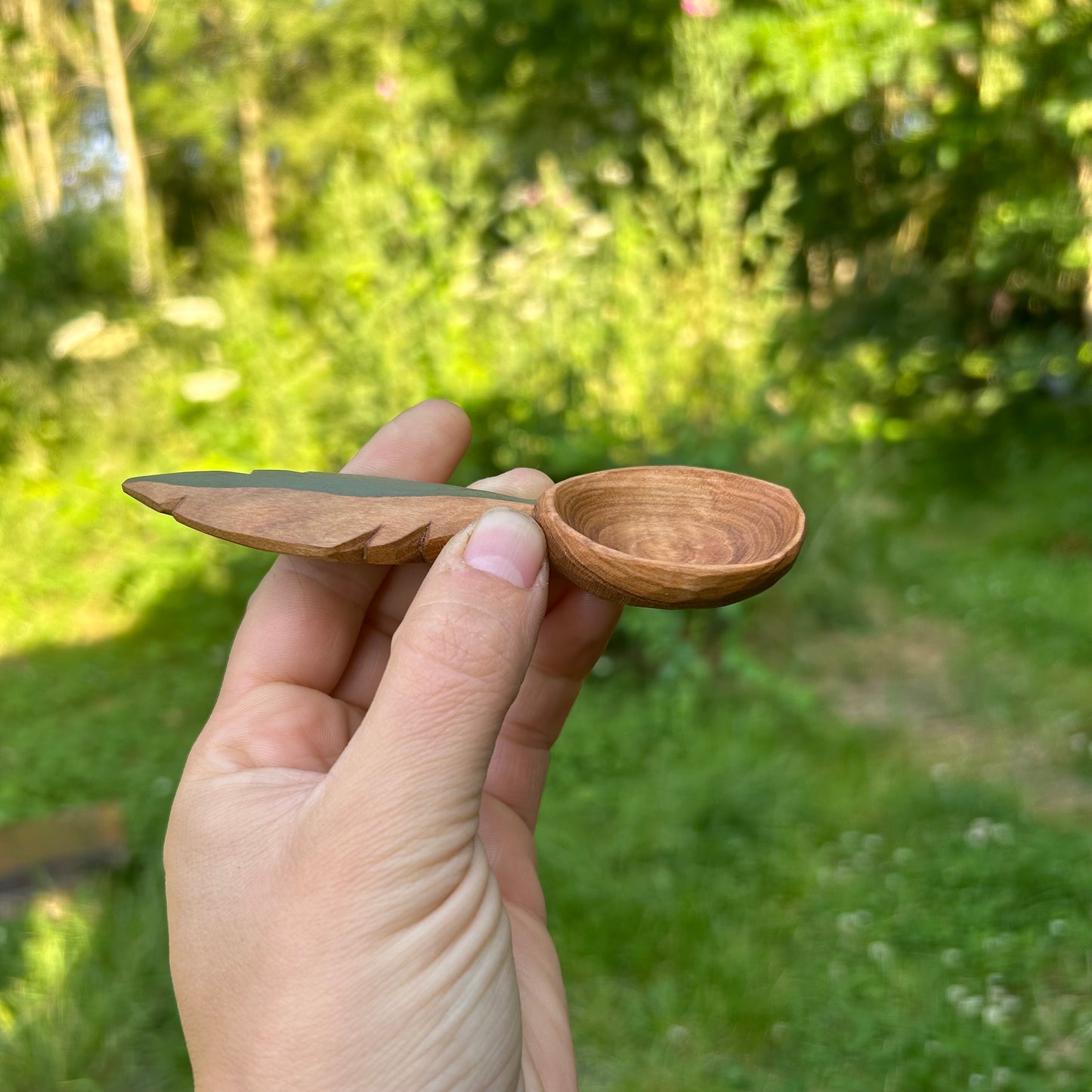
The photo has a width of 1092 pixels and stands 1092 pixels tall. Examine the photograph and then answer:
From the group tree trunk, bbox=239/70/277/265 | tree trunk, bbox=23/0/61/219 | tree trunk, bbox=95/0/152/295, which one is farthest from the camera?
tree trunk, bbox=239/70/277/265

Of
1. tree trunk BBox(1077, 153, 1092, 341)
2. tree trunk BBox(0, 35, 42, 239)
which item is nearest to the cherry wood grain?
tree trunk BBox(1077, 153, 1092, 341)

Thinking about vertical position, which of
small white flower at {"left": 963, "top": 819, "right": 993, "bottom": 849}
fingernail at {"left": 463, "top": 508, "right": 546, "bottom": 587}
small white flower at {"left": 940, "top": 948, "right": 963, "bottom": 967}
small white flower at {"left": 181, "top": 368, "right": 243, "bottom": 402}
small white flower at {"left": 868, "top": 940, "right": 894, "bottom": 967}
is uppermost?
fingernail at {"left": 463, "top": 508, "right": 546, "bottom": 587}

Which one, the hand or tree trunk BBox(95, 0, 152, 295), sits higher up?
tree trunk BBox(95, 0, 152, 295)

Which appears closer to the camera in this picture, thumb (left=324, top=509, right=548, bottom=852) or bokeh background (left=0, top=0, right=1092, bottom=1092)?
thumb (left=324, top=509, right=548, bottom=852)

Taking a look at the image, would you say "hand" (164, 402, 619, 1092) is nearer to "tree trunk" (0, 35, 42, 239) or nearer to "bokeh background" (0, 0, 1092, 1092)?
"bokeh background" (0, 0, 1092, 1092)

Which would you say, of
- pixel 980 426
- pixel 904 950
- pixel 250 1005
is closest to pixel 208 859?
pixel 250 1005

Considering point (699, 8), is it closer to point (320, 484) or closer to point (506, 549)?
point (320, 484)

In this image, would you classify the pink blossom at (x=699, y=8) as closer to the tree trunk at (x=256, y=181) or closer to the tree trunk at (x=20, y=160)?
the tree trunk at (x=20, y=160)

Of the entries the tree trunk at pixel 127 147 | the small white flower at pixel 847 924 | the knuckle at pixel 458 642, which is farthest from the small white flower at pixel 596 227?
the tree trunk at pixel 127 147
